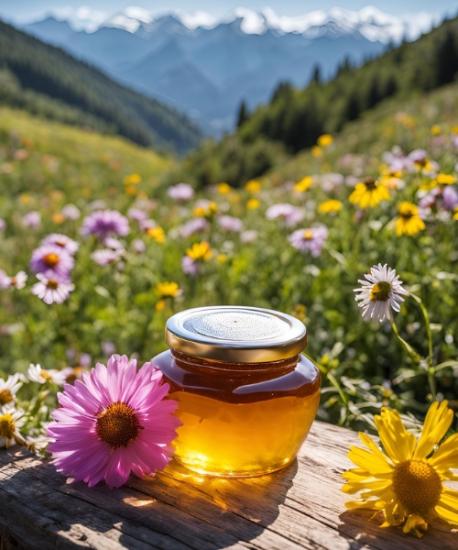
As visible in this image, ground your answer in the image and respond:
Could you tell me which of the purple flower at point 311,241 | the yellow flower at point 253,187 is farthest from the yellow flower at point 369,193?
the yellow flower at point 253,187

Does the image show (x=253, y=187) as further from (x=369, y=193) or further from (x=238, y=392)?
(x=238, y=392)

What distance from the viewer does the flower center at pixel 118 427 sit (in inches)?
49.4

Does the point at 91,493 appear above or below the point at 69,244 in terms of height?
below

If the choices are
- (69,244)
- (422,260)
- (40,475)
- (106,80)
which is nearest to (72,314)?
(69,244)

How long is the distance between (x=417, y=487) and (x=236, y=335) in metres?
0.40

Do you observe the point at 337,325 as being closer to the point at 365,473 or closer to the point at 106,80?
the point at 365,473

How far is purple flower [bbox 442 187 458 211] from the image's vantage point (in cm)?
233

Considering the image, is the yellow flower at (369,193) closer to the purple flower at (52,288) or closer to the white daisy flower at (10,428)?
the purple flower at (52,288)

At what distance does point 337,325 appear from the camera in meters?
2.65

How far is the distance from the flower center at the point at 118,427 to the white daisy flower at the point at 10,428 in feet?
0.94

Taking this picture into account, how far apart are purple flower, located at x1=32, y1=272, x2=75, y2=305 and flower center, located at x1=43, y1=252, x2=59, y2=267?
66mm

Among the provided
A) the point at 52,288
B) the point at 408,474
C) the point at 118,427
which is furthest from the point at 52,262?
the point at 408,474

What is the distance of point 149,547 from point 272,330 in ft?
1.45

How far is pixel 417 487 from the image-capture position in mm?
1119
